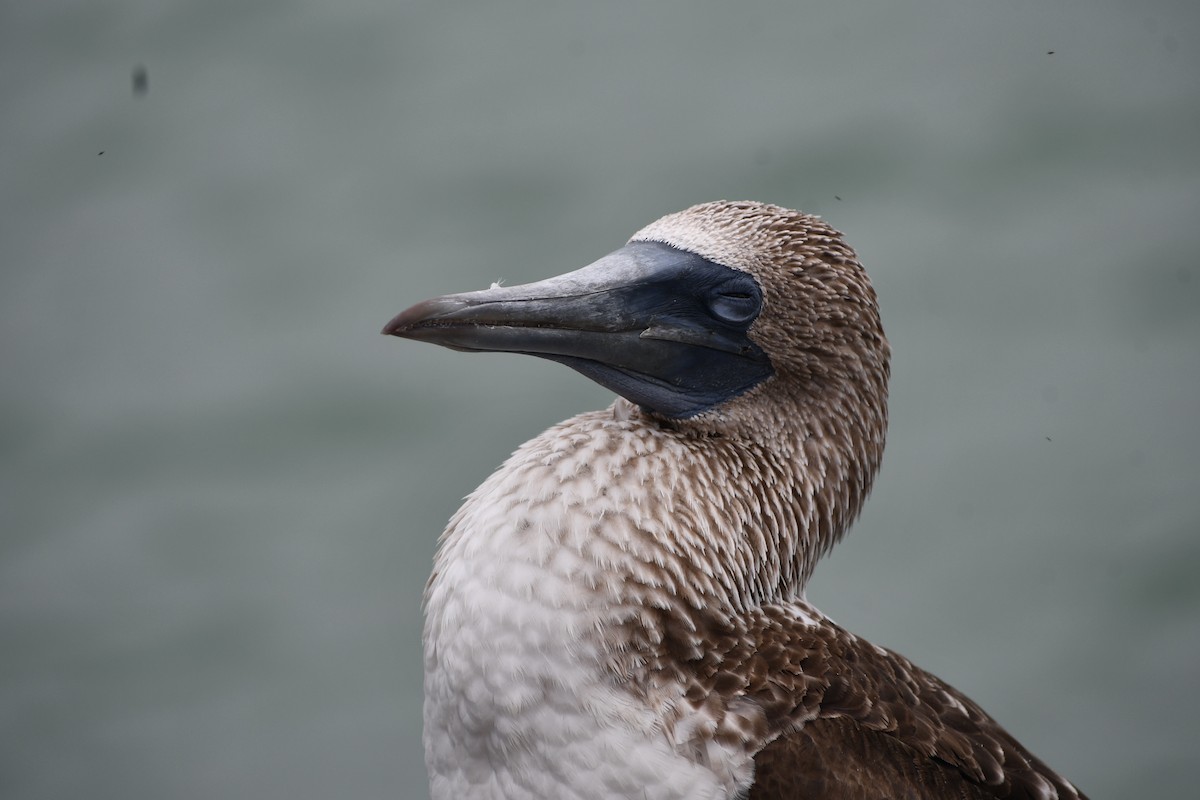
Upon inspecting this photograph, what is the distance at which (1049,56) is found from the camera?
6230 millimetres

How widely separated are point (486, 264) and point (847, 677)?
3.49 m

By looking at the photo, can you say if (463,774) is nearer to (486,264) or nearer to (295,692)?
(295,692)

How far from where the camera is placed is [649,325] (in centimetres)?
254

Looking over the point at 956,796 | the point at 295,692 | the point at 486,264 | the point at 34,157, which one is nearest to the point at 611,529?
the point at 956,796

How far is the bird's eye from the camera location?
2.56 metres

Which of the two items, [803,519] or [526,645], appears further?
[803,519]

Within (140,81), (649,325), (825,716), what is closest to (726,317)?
(649,325)

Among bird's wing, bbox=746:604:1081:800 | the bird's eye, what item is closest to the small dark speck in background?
the bird's eye

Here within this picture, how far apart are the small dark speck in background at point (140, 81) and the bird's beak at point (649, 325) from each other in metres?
4.11

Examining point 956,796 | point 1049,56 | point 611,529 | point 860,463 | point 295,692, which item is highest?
point 1049,56

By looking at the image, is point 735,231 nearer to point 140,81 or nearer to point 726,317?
point 726,317

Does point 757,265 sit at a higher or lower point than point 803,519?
higher

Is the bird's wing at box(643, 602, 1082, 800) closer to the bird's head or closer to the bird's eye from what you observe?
the bird's head

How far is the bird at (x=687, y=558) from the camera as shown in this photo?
234cm
